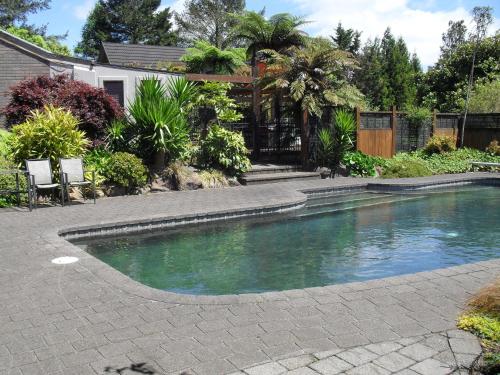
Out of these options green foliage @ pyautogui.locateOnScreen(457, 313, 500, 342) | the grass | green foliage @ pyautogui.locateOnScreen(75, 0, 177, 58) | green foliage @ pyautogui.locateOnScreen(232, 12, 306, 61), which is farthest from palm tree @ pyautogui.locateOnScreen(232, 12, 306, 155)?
green foliage @ pyautogui.locateOnScreen(75, 0, 177, 58)

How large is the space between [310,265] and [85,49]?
46.4 metres

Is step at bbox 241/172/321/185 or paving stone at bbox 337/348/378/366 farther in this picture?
step at bbox 241/172/321/185

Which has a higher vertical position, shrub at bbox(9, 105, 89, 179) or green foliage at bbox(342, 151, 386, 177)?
shrub at bbox(9, 105, 89, 179)

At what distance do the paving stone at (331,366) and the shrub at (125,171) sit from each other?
29.2ft

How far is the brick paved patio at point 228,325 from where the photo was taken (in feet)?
11.2

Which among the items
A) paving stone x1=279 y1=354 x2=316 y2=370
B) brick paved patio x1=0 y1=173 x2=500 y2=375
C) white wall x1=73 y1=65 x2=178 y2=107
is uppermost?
white wall x1=73 y1=65 x2=178 y2=107

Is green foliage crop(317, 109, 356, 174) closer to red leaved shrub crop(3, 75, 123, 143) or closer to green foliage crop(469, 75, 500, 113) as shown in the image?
red leaved shrub crop(3, 75, 123, 143)

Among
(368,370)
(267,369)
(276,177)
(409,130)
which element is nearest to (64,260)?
(267,369)

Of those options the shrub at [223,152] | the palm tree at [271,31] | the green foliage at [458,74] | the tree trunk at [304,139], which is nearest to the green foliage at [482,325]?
the shrub at [223,152]

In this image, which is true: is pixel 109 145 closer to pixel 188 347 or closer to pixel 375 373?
pixel 188 347

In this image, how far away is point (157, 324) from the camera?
406 centimetres

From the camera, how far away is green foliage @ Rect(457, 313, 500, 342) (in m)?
3.80

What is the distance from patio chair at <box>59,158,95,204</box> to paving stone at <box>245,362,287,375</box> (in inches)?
302

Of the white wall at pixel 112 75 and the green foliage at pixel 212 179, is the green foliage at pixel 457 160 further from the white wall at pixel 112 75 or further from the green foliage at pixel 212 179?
the white wall at pixel 112 75
